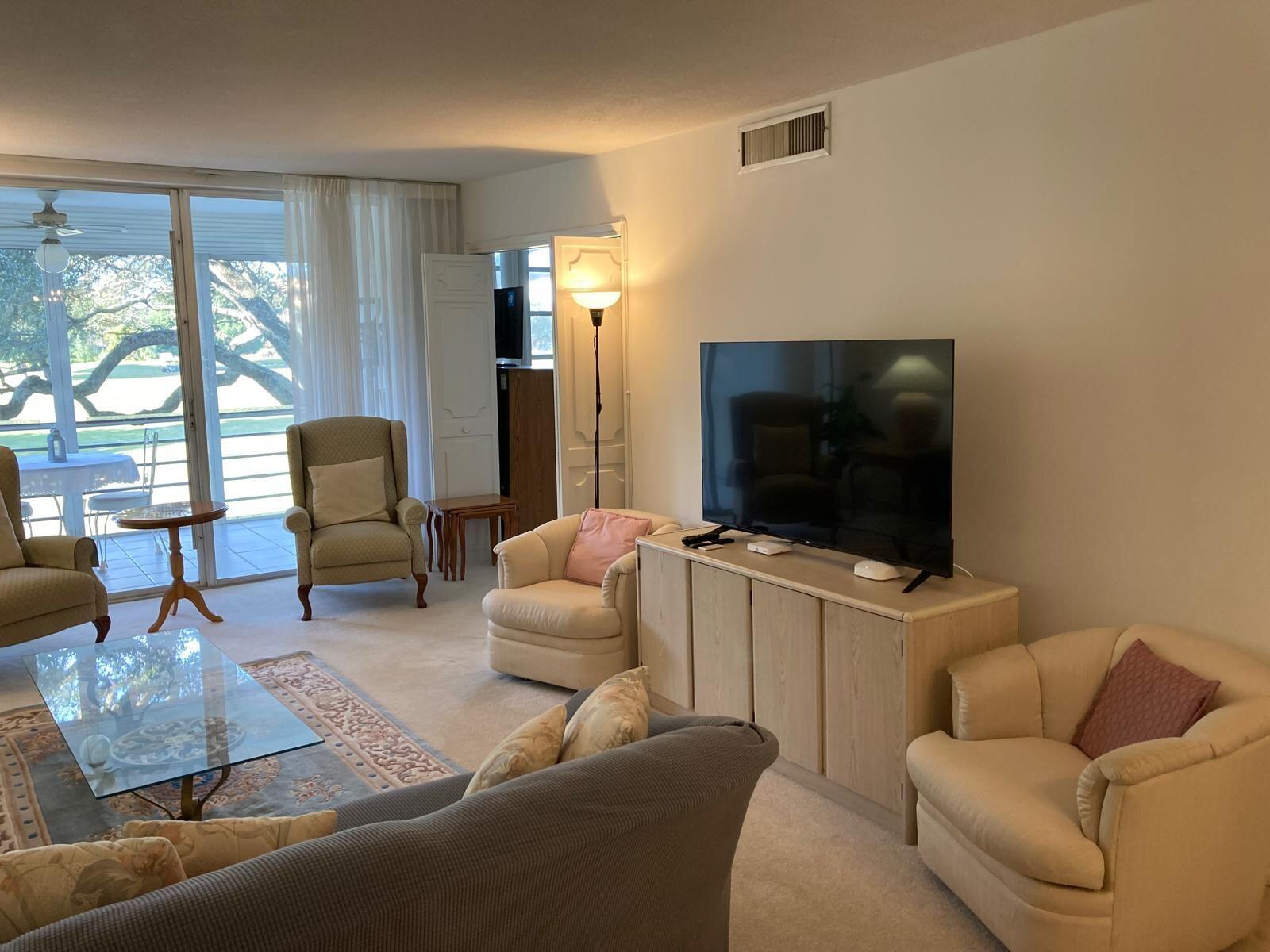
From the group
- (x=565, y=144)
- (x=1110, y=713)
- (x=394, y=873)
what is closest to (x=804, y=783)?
(x=1110, y=713)

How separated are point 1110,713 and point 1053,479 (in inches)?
34.9

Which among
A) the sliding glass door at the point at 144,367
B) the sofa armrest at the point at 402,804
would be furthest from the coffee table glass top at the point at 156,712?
the sliding glass door at the point at 144,367

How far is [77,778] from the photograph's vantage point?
3.74m

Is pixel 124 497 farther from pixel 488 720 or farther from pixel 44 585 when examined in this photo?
pixel 488 720

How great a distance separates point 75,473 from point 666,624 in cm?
407

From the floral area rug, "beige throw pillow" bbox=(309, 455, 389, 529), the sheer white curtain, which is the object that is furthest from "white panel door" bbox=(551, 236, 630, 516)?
the floral area rug

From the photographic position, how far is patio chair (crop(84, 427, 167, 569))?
6281 mm

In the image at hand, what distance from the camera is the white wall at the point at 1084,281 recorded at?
293 cm

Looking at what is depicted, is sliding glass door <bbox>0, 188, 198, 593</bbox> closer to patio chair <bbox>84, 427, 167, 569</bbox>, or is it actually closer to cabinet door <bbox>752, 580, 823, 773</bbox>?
patio chair <bbox>84, 427, 167, 569</bbox>

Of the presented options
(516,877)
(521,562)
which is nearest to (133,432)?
(521,562)

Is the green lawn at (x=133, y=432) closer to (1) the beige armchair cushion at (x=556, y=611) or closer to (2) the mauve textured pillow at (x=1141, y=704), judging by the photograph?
(1) the beige armchair cushion at (x=556, y=611)

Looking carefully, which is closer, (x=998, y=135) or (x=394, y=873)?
(x=394, y=873)

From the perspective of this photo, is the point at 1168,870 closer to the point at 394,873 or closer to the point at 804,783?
the point at 804,783

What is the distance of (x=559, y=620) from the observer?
14.5 ft
